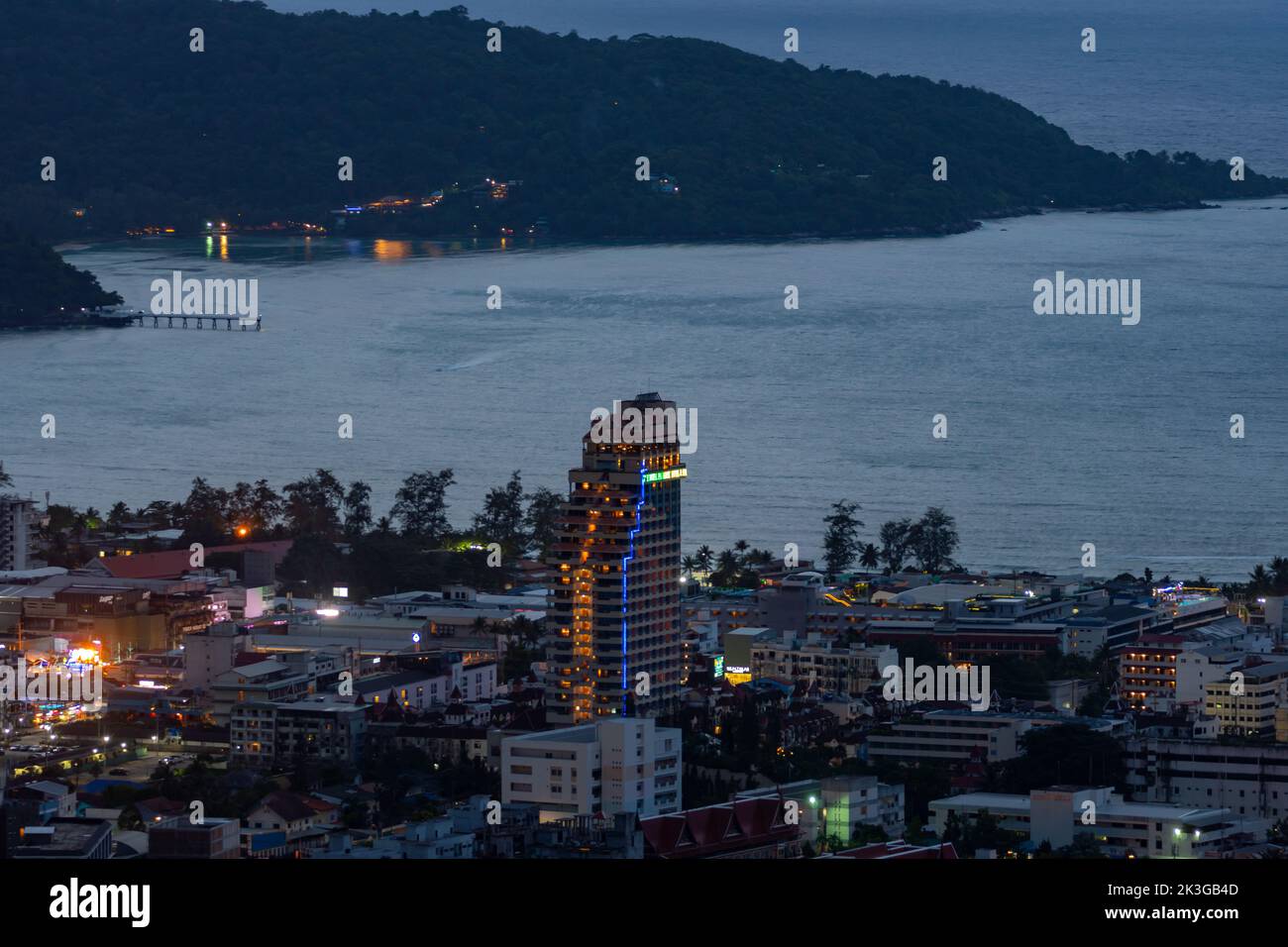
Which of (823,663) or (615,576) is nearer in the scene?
(615,576)

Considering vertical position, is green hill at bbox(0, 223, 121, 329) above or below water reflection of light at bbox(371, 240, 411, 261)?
below

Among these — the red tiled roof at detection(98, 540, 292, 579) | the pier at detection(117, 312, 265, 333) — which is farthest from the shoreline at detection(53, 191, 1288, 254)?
the red tiled roof at detection(98, 540, 292, 579)

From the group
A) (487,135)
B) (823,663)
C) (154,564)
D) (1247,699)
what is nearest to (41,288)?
(487,135)

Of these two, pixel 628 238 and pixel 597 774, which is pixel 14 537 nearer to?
pixel 597 774

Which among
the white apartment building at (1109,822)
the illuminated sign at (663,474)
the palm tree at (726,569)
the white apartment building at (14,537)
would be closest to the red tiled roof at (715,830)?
the white apartment building at (1109,822)

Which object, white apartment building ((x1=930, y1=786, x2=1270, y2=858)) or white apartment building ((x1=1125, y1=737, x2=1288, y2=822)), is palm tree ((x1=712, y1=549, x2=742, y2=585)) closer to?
white apartment building ((x1=1125, y1=737, x2=1288, y2=822))
